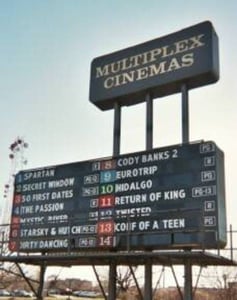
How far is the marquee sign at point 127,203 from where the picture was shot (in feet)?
38.1

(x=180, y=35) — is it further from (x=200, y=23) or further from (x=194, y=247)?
(x=194, y=247)

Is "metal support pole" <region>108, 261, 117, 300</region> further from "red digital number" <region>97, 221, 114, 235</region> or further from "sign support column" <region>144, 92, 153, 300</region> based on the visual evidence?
"red digital number" <region>97, 221, 114, 235</region>

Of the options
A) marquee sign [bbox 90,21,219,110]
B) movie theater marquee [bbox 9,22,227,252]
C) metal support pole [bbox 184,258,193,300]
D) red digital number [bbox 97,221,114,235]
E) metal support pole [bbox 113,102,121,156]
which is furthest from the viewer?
metal support pole [bbox 113,102,121,156]

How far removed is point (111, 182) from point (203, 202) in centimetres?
271

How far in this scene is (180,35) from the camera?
14156mm

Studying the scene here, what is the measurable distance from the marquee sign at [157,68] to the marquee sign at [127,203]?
2.40 metres

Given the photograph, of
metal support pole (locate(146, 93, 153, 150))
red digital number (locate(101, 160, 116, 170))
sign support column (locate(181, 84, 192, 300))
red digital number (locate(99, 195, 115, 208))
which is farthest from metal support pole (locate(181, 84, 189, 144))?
red digital number (locate(99, 195, 115, 208))

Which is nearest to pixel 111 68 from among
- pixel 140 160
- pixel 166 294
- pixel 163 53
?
pixel 163 53

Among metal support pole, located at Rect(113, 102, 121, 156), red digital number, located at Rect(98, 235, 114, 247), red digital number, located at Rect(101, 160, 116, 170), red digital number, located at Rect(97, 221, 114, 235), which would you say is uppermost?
metal support pole, located at Rect(113, 102, 121, 156)

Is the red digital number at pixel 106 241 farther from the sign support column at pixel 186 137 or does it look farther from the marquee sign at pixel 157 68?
the marquee sign at pixel 157 68

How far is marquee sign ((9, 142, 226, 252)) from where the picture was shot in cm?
1161

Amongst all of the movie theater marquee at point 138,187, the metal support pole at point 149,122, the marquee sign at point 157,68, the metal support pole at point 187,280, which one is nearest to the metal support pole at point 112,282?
the movie theater marquee at point 138,187

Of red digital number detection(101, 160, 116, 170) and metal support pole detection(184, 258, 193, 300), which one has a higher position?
red digital number detection(101, 160, 116, 170)

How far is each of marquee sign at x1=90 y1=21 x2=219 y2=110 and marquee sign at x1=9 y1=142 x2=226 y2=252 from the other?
240 centimetres
